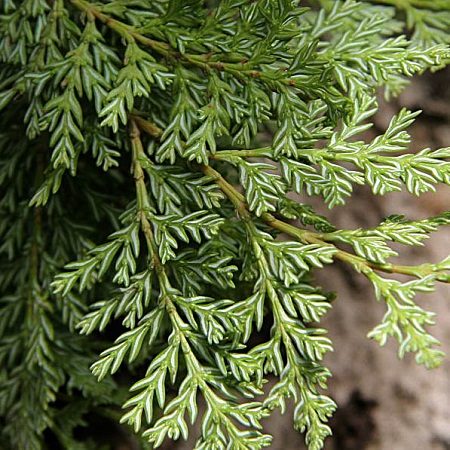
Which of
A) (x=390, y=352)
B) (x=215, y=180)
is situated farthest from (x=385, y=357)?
(x=215, y=180)

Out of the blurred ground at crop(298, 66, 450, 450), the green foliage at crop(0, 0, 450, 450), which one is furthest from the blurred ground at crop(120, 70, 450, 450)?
→ the green foliage at crop(0, 0, 450, 450)

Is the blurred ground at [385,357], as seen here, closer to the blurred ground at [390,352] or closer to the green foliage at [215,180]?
the blurred ground at [390,352]

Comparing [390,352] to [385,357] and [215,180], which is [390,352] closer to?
[385,357]

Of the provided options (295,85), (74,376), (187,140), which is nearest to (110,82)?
(187,140)

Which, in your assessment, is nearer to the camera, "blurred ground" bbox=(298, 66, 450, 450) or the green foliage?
the green foliage

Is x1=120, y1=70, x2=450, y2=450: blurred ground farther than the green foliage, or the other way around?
x1=120, y1=70, x2=450, y2=450: blurred ground

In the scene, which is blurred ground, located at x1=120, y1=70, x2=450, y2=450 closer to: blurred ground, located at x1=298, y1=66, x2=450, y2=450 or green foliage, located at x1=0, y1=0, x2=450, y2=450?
blurred ground, located at x1=298, y1=66, x2=450, y2=450

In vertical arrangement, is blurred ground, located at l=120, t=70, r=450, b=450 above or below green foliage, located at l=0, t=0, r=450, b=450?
below

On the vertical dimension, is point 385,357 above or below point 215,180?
below
